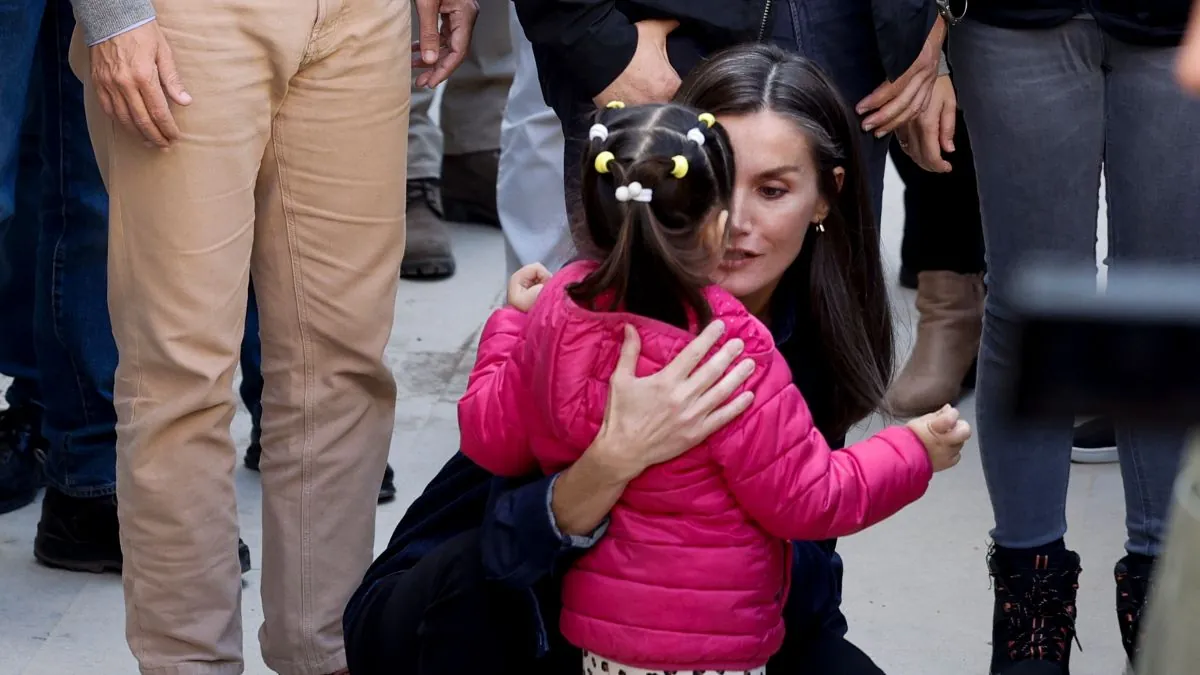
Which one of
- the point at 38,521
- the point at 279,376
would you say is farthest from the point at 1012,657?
the point at 38,521

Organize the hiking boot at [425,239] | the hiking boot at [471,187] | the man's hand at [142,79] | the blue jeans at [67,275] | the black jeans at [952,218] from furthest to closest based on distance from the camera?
the hiking boot at [471,187] → the hiking boot at [425,239] → the black jeans at [952,218] → the blue jeans at [67,275] → the man's hand at [142,79]

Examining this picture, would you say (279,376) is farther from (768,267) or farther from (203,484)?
(768,267)

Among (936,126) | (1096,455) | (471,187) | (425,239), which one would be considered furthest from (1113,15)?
(471,187)

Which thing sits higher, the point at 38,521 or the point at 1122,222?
the point at 1122,222

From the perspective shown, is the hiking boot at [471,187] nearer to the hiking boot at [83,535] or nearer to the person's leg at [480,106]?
the person's leg at [480,106]

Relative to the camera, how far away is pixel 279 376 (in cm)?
250

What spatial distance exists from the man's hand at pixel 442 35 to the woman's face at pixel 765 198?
0.68 metres

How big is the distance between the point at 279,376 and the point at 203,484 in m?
0.19

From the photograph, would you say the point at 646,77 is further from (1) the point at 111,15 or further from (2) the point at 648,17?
(1) the point at 111,15

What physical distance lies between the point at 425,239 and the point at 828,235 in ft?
8.36

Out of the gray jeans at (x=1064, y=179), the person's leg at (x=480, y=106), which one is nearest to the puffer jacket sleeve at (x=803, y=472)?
the gray jeans at (x=1064, y=179)

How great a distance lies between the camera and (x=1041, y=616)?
263 centimetres

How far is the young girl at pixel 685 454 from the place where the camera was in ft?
5.81

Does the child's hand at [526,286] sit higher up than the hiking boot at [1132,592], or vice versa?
the child's hand at [526,286]
